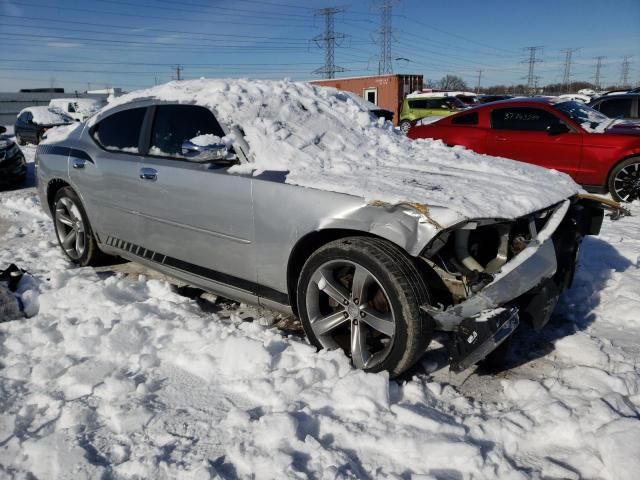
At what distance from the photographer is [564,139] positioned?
7066 millimetres

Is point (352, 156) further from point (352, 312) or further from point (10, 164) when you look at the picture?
point (10, 164)

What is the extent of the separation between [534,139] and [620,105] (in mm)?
2821

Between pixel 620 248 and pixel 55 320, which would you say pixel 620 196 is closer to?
pixel 620 248

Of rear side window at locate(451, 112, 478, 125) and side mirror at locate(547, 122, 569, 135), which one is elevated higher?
rear side window at locate(451, 112, 478, 125)

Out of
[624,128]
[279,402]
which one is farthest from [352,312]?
[624,128]

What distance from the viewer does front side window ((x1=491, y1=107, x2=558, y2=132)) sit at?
732cm

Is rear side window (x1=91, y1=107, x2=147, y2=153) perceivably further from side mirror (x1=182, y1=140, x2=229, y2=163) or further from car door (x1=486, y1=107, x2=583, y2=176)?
car door (x1=486, y1=107, x2=583, y2=176)

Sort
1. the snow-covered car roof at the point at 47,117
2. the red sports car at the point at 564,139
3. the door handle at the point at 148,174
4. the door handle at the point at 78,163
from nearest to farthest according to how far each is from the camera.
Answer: the door handle at the point at 148,174
the door handle at the point at 78,163
the red sports car at the point at 564,139
the snow-covered car roof at the point at 47,117

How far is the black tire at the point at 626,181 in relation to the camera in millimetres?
6695

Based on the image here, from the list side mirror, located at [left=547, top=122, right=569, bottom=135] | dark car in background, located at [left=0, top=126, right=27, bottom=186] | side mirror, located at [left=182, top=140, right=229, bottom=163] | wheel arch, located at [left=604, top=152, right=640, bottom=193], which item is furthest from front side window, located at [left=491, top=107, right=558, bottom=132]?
dark car in background, located at [left=0, top=126, right=27, bottom=186]

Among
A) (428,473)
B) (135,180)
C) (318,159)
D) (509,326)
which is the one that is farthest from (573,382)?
(135,180)

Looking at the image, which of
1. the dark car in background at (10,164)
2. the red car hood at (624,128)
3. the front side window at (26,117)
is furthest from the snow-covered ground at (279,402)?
the front side window at (26,117)

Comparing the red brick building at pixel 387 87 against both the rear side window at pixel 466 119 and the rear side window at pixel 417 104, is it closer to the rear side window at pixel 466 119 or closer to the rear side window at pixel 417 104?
the rear side window at pixel 417 104

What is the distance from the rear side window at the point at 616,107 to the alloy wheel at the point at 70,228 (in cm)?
875
